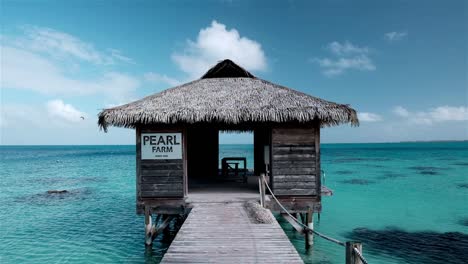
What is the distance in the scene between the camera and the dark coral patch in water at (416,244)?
351 inches

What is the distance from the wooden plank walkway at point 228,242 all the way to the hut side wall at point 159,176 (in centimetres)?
166

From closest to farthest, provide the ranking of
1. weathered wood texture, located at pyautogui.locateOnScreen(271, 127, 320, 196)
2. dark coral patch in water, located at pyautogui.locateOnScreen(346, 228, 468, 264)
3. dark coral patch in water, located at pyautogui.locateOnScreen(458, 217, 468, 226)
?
weathered wood texture, located at pyautogui.locateOnScreen(271, 127, 320, 196)
dark coral patch in water, located at pyautogui.locateOnScreen(346, 228, 468, 264)
dark coral patch in water, located at pyautogui.locateOnScreen(458, 217, 468, 226)

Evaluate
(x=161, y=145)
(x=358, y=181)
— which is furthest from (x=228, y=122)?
(x=358, y=181)

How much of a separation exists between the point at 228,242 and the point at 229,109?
3.70 m

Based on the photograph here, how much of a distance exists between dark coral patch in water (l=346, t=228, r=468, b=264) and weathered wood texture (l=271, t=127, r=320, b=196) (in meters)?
3.07

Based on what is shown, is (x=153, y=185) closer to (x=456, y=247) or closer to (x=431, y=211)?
(x=456, y=247)

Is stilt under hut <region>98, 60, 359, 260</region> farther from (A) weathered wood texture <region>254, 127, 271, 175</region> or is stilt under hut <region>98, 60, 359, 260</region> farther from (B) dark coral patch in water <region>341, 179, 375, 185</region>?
(B) dark coral patch in water <region>341, 179, 375, 185</region>

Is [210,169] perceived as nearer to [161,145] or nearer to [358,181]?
[161,145]

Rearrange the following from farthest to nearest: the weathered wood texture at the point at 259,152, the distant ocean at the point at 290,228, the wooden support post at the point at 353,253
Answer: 1. the weathered wood texture at the point at 259,152
2. the distant ocean at the point at 290,228
3. the wooden support post at the point at 353,253

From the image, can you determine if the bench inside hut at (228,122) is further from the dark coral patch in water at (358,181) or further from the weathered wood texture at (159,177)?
the dark coral patch in water at (358,181)

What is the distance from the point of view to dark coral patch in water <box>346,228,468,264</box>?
8906mm

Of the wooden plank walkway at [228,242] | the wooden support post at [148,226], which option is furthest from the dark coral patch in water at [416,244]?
the wooden support post at [148,226]

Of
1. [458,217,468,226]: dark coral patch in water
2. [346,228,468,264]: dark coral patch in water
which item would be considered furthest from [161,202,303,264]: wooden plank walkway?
[458,217,468,226]: dark coral patch in water

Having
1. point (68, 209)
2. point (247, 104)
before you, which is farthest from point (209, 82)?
point (68, 209)
